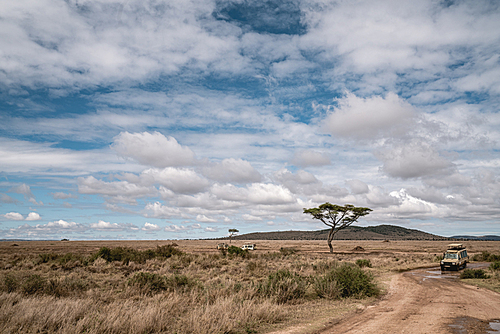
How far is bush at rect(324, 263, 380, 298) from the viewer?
1448cm

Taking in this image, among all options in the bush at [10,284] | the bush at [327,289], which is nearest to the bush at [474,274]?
the bush at [327,289]

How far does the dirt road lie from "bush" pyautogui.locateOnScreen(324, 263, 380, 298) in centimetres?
87

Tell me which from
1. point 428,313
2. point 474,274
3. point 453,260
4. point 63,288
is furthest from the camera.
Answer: point 453,260

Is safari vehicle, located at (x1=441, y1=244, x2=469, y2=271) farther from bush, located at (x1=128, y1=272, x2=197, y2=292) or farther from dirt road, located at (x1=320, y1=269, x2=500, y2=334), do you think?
bush, located at (x1=128, y1=272, x2=197, y2=292)

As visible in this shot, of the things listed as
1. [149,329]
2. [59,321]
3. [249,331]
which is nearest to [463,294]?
[249,331]

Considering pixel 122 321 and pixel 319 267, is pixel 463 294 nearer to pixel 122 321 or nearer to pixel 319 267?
pixel 319 267

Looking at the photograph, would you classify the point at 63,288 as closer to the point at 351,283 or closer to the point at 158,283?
the point at 158,283

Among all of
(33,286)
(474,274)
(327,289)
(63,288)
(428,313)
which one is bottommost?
(474,274)

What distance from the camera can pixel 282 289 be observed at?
534 inches

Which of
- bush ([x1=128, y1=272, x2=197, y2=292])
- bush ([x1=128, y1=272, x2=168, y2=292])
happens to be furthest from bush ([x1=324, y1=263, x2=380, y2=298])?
bush ([x1=128, y1=272, x2=168, y2=292])

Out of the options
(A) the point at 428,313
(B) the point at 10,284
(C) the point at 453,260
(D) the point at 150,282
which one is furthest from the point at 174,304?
(C) the point at 453,260

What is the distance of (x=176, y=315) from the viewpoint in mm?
10062

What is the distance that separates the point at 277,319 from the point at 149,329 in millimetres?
4109

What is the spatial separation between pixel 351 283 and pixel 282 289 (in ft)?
11.7
